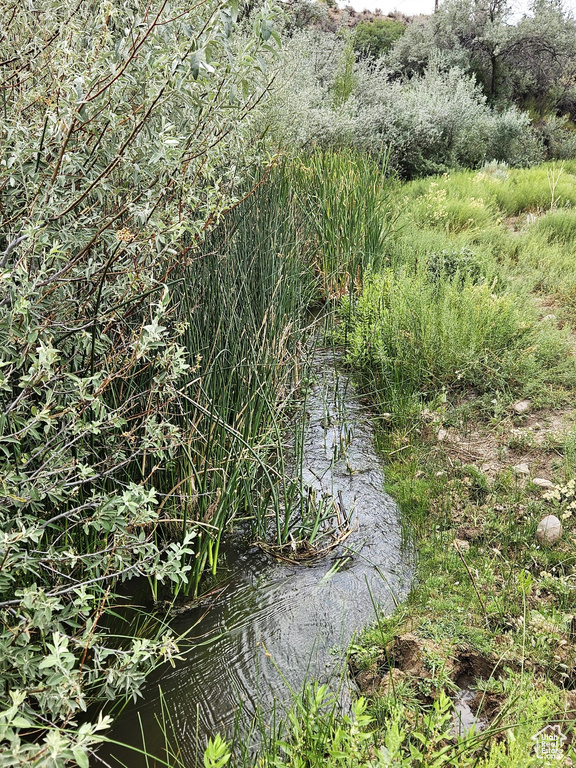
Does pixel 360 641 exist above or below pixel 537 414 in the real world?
below

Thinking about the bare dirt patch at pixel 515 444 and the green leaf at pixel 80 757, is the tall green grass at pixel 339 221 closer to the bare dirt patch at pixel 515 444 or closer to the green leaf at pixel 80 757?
the bare dirt patch at pixel 515 444

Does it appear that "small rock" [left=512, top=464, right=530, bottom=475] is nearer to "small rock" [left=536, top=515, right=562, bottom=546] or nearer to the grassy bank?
the grassy bank

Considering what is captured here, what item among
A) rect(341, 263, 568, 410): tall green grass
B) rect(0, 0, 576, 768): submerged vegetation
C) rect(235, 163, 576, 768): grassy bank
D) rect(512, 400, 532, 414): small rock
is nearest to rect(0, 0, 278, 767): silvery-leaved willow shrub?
rect(0, 0, 576, 768): submerged vegetation

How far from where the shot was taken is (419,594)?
226cm

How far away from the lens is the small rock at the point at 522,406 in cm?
347

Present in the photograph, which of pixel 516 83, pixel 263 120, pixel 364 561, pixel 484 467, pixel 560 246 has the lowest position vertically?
pixel 364 561

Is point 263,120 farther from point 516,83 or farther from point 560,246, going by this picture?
point 516,83

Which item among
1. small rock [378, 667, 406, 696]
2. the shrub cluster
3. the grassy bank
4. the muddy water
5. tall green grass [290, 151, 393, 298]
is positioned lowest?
the muddy water

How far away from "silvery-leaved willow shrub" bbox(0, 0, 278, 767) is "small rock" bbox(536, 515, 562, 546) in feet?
5.21

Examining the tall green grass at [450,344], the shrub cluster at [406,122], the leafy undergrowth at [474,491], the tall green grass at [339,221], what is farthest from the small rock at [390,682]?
the shrub cluster at [406,122]

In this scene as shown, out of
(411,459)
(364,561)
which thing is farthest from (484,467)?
(364,561)

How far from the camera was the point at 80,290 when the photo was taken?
6.86 ft

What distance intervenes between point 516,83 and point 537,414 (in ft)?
50.7

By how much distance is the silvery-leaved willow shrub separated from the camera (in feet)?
4.95
